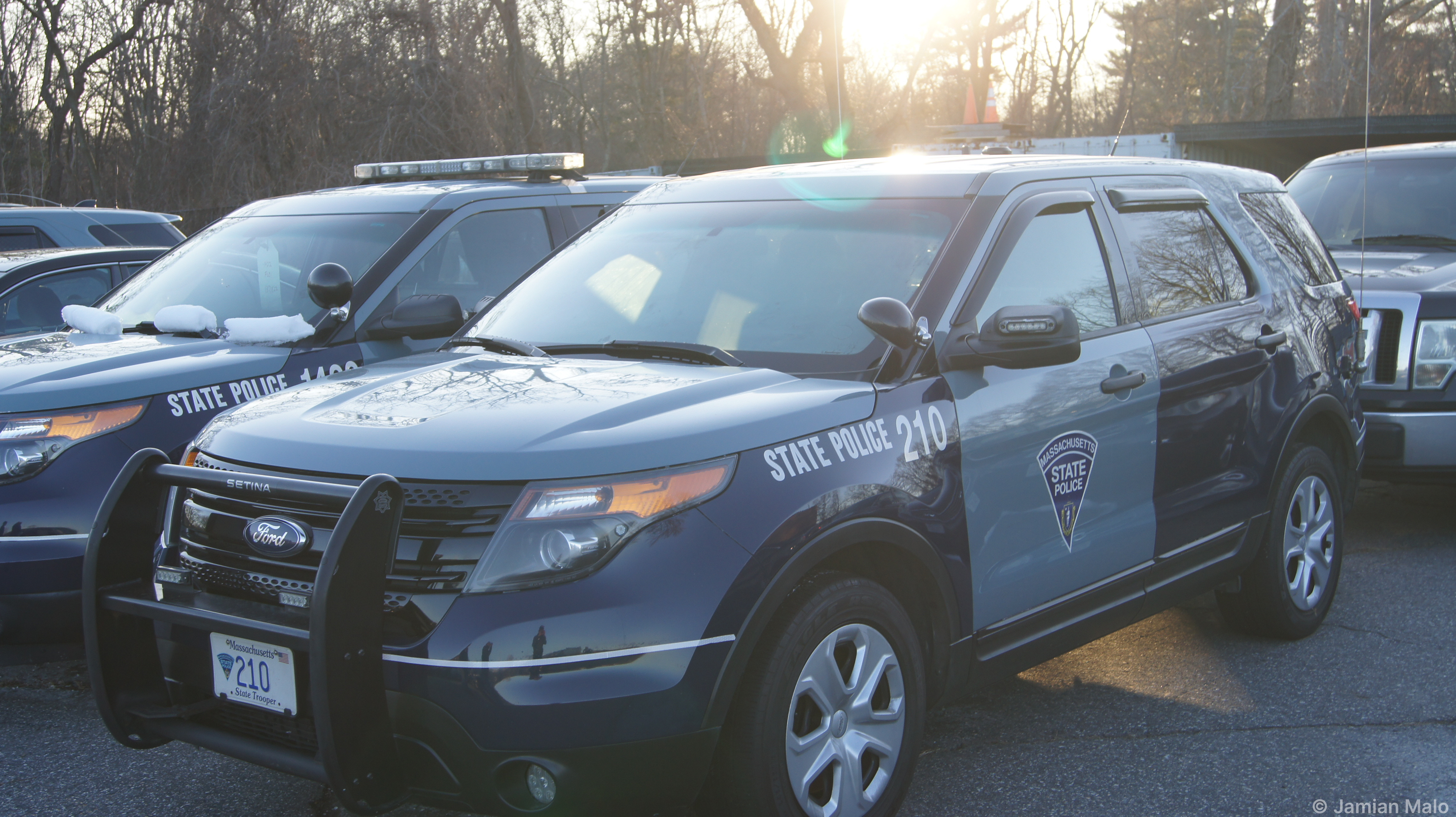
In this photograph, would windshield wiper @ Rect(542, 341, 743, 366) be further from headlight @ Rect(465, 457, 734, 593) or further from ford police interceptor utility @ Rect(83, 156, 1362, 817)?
headlight @ Rect(465, 457, 734, 593)

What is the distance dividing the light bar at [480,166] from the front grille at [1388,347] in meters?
4.28

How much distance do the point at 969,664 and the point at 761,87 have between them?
101 ft

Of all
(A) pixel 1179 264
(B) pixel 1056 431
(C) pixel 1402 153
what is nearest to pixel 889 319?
(B) pixel 1056 431

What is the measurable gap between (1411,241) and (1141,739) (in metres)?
4.97

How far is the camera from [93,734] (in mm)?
4309

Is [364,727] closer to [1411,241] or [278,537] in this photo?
[278,537]

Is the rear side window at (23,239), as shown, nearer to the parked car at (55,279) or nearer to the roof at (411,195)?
the parked car at (55,279)

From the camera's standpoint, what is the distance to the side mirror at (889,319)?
11.0ft

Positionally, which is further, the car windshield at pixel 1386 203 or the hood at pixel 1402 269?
the car windshield at pixel 1386 203

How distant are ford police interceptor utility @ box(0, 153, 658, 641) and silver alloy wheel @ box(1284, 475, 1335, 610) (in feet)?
11.1

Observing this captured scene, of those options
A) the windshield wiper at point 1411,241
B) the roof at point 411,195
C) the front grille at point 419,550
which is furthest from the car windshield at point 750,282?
the windshield wiper at point 1411,241

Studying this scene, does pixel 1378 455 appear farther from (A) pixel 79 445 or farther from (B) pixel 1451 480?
(A) pixel 79 445

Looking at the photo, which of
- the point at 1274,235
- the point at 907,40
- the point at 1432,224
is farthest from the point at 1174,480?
the point at 907,40

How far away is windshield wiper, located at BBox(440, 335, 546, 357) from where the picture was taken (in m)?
3.92
